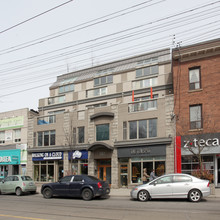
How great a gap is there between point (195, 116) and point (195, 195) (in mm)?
9549

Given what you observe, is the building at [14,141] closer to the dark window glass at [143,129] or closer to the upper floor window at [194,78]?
the dark window glass at [143,129]

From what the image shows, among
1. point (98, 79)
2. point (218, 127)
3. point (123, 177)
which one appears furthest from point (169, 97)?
point (98, 79)

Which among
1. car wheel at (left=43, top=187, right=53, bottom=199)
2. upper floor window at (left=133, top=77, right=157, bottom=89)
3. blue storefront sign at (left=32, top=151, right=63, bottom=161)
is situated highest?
upper floor window at (left=133, top=77, right=157, bottom=89)

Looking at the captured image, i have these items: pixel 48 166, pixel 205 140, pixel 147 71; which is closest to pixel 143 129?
pixel 205 140

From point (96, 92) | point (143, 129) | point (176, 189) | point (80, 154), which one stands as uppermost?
point (96, 92)

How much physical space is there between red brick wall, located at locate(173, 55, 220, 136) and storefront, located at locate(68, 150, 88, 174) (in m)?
9.17

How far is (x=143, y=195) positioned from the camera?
14.9 metres

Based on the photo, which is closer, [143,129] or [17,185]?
[17,185]

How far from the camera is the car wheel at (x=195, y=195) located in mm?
13859

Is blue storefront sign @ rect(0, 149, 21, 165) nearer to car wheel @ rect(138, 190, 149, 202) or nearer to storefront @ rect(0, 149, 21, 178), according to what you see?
storefront @ rect(0, 149, 21, 178)

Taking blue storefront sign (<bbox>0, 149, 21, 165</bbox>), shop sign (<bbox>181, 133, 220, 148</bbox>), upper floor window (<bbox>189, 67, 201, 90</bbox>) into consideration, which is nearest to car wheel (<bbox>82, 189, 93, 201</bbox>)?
shop sign (<bbox>181, 133, 220, 148</bbox>)

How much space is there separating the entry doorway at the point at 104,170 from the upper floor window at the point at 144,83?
32.0 ft

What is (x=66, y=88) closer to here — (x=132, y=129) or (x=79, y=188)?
(x=132, y=129)

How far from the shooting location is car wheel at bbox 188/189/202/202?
13859 millimetres
